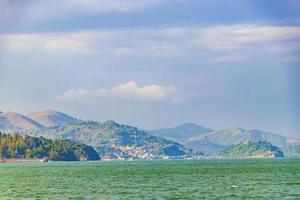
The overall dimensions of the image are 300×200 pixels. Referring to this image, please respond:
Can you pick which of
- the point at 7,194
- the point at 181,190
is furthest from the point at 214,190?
the point at 7,194

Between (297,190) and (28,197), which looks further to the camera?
(297,190)

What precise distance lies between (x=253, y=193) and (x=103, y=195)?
17296 millimetres

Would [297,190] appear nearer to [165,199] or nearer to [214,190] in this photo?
[214,190]

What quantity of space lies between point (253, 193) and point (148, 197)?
1350 centimetres

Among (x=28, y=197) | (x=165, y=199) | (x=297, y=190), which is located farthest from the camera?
(x=297, y=190)

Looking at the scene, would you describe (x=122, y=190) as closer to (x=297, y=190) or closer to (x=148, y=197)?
(x=148, y=197)

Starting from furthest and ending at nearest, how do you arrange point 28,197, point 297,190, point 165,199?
point 297,190 → point 28,197 → point 165,199

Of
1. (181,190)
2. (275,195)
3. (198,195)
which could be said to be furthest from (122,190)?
(275,195)

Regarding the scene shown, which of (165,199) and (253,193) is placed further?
(253,193)

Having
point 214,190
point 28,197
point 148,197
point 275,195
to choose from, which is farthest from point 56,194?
point 275,195

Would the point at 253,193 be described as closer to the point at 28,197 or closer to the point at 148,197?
the point at 148,197

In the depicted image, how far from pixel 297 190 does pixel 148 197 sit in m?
20.0

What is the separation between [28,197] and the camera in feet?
273

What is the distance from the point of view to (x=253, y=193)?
8625cm
